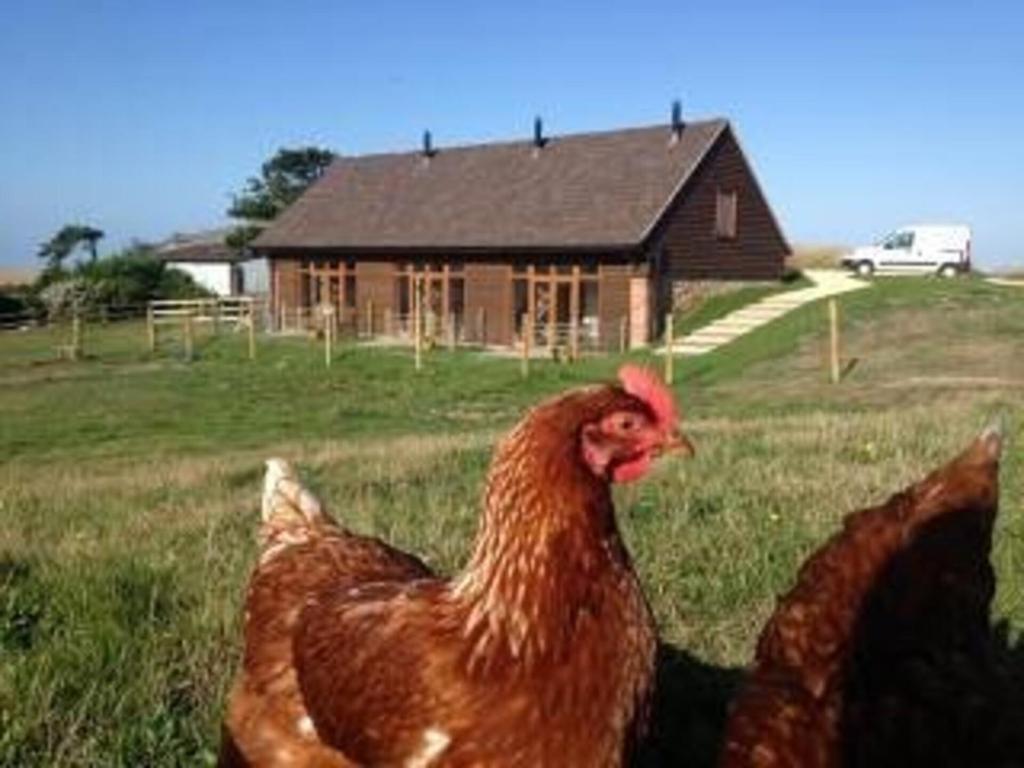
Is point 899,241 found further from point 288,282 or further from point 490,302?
point 288,282

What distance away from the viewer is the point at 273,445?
24.1 meters

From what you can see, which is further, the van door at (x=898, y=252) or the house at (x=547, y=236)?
the van door at (x=898, y=252)

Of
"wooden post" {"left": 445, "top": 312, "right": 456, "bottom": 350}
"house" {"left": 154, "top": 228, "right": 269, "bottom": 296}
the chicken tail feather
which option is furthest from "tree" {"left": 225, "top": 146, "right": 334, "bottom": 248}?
the chicken tail feather

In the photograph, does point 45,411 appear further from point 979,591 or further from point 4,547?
point 979,591

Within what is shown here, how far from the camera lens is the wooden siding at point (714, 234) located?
48.8 metres

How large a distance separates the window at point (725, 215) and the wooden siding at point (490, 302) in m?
7.81

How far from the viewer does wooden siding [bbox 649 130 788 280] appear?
48781 mm

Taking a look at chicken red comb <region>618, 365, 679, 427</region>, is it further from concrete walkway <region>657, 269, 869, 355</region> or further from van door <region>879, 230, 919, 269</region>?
van door <region>879, 230, 919, 269</region>

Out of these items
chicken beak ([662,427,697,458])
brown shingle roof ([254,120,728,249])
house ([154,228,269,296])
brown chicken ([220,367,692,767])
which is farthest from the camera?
house ([154,228,269,296])

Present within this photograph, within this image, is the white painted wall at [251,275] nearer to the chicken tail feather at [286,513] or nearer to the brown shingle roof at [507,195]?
the brown shingle roof at [507,195]

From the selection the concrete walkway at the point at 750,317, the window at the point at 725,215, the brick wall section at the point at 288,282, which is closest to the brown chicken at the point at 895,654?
the concrete walkway at the point at 750,317

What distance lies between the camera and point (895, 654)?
14.3 ft

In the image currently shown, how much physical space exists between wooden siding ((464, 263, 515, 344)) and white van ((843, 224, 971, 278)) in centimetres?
1826

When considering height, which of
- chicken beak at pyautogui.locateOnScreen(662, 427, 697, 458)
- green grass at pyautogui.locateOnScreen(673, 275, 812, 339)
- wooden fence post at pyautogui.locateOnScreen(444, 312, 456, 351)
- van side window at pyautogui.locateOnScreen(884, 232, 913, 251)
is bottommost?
wooden fence post at pyautogui.locateOnScreen(444, 312, 456, 351)
